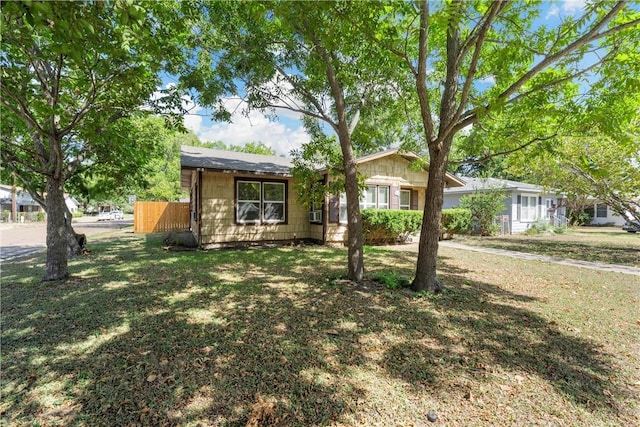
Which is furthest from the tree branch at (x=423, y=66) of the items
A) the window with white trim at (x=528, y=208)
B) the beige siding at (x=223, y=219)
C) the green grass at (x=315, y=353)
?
the window with white trim at (x=528, y=208)

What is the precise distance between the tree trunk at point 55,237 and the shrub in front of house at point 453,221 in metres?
14.4

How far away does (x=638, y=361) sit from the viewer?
11.0 ft

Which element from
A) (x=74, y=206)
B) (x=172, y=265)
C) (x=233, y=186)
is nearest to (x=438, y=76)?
(x=233, y=186)

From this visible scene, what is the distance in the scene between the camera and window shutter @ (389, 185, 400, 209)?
44.5 feet

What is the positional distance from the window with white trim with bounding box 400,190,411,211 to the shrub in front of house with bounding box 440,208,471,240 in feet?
5.97

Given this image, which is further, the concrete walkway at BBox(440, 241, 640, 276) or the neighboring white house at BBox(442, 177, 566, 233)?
the neighboring white house at BBox(442, 177, 566, 233)

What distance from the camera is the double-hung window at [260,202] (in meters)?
11.3

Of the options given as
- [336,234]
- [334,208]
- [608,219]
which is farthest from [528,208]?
[334,208]

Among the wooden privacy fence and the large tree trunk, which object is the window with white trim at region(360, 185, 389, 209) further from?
the wooden privacy fence

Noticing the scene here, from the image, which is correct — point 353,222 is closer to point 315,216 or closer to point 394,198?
point 315,216

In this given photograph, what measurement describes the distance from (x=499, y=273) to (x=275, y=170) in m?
7.97

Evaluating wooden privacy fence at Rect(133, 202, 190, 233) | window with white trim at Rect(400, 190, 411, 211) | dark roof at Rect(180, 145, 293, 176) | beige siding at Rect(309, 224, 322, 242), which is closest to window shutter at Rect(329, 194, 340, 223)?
beige siding at Rect(309, 224, 322, 242)

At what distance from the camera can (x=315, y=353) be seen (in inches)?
132

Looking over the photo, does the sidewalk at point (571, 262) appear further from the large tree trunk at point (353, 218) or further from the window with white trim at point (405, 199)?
the large tree trunk at point (353, 218)
